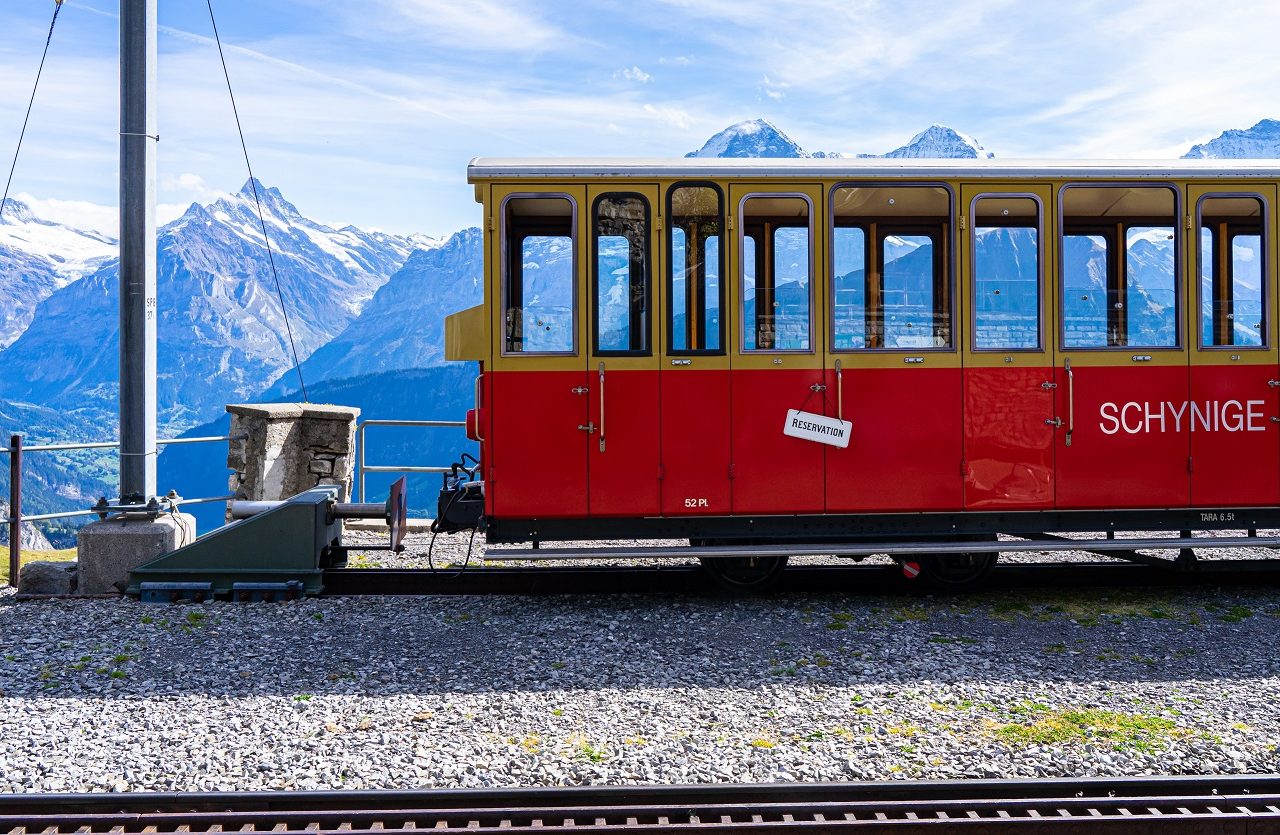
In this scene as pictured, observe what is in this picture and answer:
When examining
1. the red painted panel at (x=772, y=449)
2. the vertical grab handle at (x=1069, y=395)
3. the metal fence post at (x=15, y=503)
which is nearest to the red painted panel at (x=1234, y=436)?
the vertical grab handle at (x=1069, y=395)

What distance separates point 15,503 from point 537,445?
4.09m

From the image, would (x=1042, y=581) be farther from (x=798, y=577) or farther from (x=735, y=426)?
(x=735, y=426)

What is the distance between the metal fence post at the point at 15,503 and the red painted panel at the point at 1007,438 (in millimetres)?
7097

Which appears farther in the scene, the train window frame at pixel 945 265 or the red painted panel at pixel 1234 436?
the red painted panel at pixel 1234 436

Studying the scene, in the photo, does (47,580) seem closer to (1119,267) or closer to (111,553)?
(111,553)

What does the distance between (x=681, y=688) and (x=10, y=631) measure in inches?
173

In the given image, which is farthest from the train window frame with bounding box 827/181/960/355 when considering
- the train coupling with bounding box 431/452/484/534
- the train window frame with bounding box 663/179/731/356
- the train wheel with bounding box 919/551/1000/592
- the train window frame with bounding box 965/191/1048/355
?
the train coupling with bounding box 431/452/484/534

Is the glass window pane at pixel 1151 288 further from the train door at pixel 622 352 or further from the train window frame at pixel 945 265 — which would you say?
the train door at pixel 622 352

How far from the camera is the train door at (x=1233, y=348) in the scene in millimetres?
6777

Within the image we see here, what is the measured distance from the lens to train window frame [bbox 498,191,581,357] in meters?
6.46

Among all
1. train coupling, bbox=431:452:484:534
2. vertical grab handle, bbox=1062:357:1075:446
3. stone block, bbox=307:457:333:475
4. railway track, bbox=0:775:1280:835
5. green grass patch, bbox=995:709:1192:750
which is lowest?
railway track, bbox=0:775:1280:835

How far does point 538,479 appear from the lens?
656 cm

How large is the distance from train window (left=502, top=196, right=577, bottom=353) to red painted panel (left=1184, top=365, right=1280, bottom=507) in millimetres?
4585

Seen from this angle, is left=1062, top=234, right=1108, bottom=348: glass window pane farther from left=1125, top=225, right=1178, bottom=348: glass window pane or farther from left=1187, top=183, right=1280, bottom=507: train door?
left=1187, top=183, right=1280, bottom=507: train door
